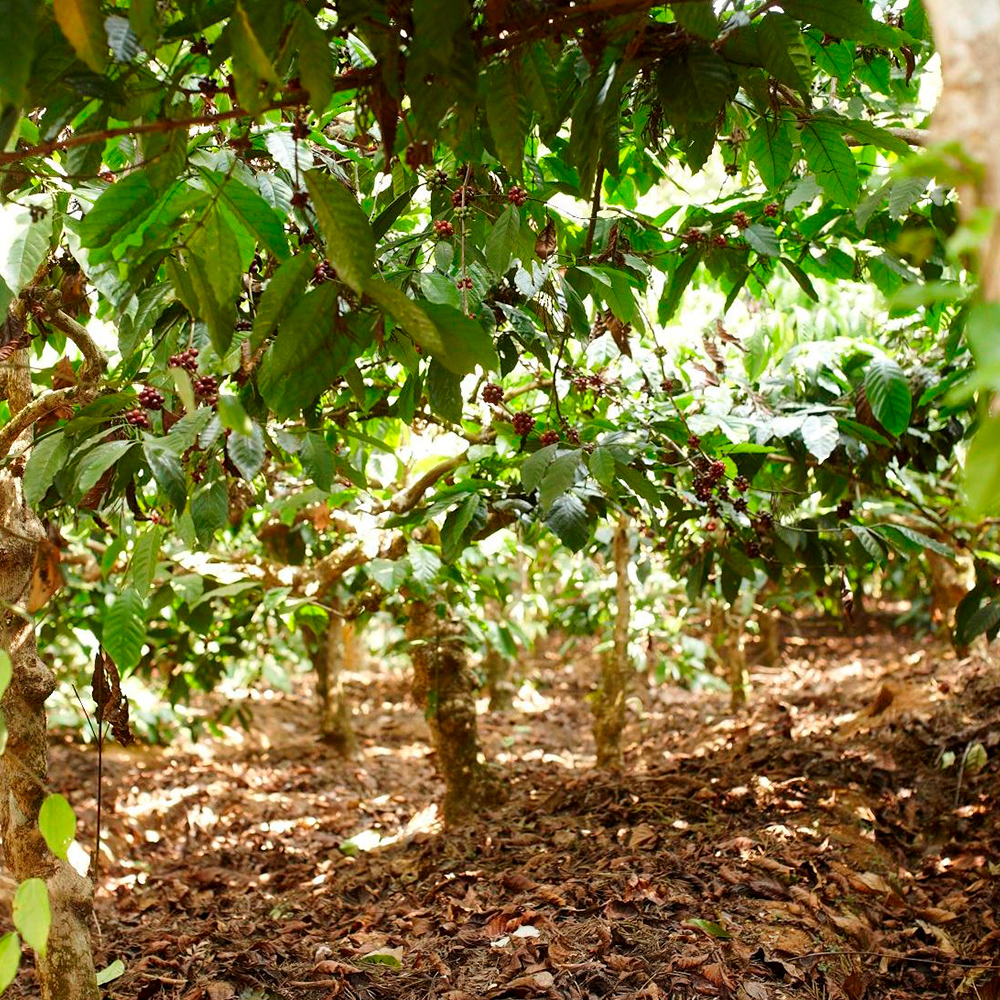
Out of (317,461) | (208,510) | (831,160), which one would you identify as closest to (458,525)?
(317,461)

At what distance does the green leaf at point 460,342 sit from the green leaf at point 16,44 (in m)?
0.44

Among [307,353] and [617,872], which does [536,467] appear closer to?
[307,353]

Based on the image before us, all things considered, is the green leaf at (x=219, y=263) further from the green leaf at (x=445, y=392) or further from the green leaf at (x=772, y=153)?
the green leaf at (x=772, y=153)

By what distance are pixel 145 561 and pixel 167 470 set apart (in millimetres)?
Result: 246

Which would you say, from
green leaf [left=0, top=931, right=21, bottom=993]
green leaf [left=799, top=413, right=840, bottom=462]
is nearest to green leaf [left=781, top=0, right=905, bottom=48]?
green leaf [left=799, top=413, right=840, bottom=462]

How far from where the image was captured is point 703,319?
3.32 metres

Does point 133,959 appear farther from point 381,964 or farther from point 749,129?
point 749,129

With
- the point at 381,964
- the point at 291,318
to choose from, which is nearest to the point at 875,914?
the point at 381,964

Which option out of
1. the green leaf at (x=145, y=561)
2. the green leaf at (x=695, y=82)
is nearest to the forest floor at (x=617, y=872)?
the green leaf at (x=145, y=561)

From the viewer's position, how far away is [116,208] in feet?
3.49

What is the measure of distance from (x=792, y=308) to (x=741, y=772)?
5.16 ft

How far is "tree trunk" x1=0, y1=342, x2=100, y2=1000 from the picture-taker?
1.45 metres

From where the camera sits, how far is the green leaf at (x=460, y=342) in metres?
0.99

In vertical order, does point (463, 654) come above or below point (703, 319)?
below
